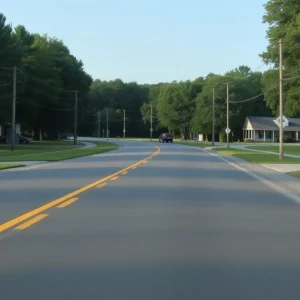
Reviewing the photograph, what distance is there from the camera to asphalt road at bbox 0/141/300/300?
7.31 m

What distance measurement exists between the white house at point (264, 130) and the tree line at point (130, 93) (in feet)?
10.7

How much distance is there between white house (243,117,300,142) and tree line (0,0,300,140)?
326cm

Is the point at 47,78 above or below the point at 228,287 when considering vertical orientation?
above

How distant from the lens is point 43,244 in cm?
1002

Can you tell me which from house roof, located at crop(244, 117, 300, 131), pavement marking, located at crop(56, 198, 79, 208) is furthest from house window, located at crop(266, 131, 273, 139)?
pavement marking, located at crop(56, 198, 79, 208)

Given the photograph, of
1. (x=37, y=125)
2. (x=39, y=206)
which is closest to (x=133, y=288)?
(x=39, y=206)

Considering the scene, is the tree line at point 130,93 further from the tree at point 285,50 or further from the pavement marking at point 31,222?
the pavement marking at point 31,222

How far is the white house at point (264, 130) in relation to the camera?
119 meters

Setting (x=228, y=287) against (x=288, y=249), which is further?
(x=288, y=249)

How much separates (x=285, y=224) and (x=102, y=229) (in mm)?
3684

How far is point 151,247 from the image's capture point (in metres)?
9.80

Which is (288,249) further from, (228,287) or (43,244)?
(43,244)

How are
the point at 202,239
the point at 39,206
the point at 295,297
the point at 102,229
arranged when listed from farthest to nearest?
1. the point at 39,206
2. the point at 102,229
3. the point at 202,239
4. the point at 295,297

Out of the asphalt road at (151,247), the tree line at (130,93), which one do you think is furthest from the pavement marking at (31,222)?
the tree line at (130,93)
